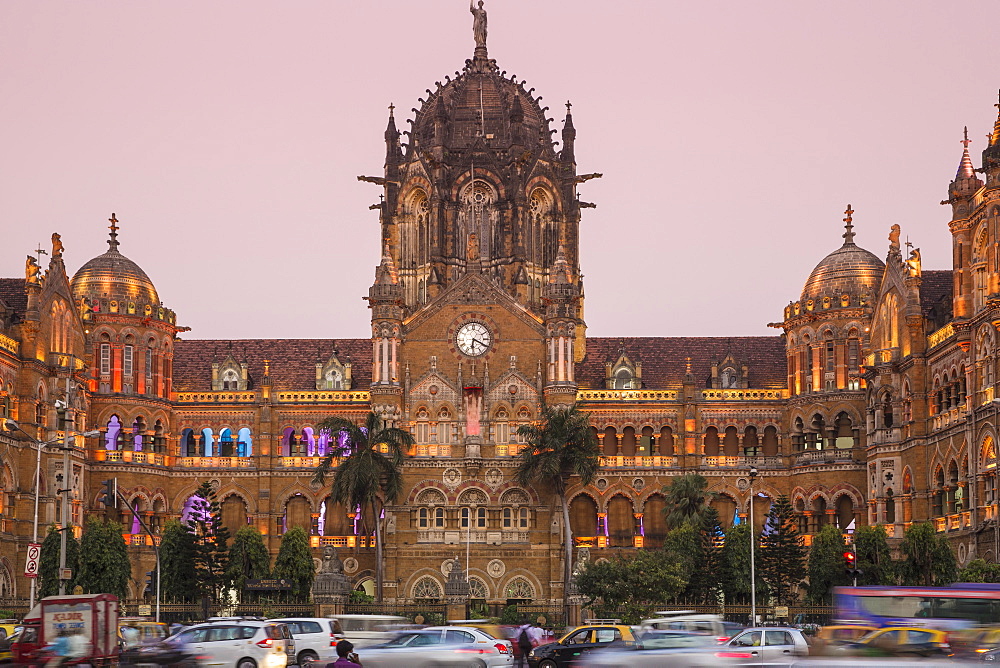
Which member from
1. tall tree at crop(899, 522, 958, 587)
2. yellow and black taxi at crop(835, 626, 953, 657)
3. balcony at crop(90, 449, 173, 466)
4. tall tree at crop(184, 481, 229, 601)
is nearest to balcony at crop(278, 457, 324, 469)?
balcony at crop(90, 449, 173, 466)

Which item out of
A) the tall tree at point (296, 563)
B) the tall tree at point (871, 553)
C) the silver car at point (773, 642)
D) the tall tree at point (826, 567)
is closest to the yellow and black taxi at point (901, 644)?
the silver car at point (773, 642)

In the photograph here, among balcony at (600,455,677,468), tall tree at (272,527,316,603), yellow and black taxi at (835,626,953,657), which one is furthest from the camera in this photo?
balcony at (600,455,677,468)

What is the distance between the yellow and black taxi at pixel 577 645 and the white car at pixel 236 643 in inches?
347

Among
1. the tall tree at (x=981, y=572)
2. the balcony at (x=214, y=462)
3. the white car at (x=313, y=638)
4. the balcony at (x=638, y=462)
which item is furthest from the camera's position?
the balcony at (x=214, y=462)

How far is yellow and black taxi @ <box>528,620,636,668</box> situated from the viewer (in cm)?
5278

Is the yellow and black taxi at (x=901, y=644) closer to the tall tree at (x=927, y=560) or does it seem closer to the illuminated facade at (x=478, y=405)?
the tall tree at (x=927, y=560)

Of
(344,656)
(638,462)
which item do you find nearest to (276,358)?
(638,462)

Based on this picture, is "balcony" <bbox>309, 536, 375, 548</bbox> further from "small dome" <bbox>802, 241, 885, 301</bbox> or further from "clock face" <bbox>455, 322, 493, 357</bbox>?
"small dome" <bbox>802, 241, 885, 301</bbox>

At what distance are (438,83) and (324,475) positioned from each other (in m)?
32.7

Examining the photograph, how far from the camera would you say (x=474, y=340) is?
345 ft

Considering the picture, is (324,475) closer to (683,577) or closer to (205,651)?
(683,577)

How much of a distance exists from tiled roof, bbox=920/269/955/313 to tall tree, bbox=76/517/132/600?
46.6 m

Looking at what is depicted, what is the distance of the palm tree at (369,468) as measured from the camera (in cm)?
9544

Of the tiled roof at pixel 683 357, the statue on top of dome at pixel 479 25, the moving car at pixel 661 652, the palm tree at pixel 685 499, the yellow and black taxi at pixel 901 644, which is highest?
the statue on top of dome at pixel 479 25
